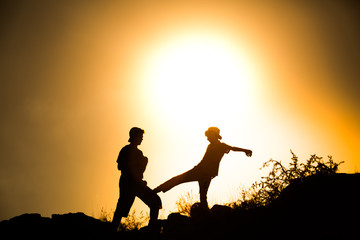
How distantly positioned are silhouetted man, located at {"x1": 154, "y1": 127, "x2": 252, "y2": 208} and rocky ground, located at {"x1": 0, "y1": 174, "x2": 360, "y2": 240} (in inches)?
27.5

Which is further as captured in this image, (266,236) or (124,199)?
(124,199)

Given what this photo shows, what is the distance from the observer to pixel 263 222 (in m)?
4.64

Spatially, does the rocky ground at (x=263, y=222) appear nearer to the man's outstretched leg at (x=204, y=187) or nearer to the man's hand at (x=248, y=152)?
the man's outstretched leg at (x=204, y=187)

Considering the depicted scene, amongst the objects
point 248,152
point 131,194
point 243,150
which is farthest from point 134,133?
point 248,152

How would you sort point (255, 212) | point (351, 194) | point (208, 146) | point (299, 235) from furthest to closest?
point (208, 146)
point (255, 212)
point (351, 194)
point (299, 235)

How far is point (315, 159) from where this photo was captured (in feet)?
26.9

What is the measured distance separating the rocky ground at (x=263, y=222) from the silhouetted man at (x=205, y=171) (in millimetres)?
697

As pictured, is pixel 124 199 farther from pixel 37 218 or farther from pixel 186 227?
pixel 37 218

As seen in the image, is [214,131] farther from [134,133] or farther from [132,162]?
[132,162]

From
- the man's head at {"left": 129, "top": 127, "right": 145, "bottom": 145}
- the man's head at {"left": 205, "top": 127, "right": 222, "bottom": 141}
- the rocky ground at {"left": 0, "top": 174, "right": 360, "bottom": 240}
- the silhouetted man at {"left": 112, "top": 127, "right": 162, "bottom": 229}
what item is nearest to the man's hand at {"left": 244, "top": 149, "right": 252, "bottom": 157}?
the man's head at {"left": 205, "top": 127, "right": 222, "bottom": 141}

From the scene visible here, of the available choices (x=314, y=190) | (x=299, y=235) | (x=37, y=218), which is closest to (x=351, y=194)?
(x=314, y=190)

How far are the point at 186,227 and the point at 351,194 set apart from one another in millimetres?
3580

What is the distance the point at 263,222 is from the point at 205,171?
6.50 feet

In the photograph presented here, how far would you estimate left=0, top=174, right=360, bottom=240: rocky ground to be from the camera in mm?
4094
